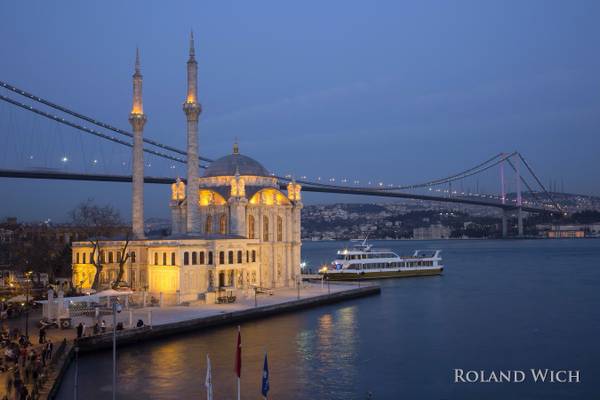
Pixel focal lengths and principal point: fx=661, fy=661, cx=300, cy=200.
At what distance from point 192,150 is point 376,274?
82.3ft

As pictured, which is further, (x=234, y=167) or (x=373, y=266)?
(x=373, y=266)

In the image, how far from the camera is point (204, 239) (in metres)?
32.5

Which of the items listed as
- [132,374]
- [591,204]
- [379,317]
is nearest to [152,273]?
[379,317]

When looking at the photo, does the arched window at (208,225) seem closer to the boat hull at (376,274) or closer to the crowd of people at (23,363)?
the boat hull at (376,274)

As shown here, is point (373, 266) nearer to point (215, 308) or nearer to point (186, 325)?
point (215, 308)

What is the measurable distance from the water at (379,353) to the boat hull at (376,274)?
14.6 metres

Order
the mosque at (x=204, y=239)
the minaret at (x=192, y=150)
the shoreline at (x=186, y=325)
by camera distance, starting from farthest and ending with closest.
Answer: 1. the minaret at (x=192, y=150)
2. the mosque at (x=204, y=239)
3. the shoreline at (x=186, y=325)

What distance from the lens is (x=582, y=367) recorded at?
2103cm

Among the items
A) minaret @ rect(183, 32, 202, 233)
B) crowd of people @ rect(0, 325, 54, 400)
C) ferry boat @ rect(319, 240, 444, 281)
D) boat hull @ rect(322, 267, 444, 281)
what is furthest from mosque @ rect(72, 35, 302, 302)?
ferry boat @ rect(319, 240, 444, 281)

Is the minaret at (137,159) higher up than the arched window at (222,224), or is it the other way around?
the minaret at (137,159)

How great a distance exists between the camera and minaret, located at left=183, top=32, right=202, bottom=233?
35.5 metres

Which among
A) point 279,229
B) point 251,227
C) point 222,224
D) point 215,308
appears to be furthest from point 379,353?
point 279,229

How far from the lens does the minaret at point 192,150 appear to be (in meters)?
35.5

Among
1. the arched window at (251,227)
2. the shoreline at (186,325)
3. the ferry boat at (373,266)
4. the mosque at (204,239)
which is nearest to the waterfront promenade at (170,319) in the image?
the shoreline at (186,325)
